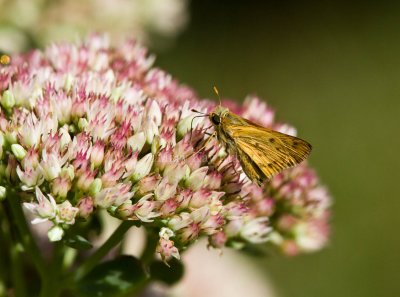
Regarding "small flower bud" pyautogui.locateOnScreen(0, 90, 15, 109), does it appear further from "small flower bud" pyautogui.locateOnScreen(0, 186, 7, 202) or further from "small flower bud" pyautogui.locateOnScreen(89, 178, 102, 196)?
"small flower bud" pyautogui.locateOnScreen(89, 178, 102, 196)

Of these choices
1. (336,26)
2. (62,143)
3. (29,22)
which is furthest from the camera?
(336,26)

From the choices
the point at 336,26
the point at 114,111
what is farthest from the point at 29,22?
the point at 336,26

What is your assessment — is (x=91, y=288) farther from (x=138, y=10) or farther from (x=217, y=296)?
(x=138, y=10)

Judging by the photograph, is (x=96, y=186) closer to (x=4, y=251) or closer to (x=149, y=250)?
(x=149, y=250)

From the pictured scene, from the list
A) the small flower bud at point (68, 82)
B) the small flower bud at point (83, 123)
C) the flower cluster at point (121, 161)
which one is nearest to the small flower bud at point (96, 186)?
the flower cluster at point (121, 161)

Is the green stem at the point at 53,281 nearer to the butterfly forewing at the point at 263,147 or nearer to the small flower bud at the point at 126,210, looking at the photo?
the small flower bud at the point at 126,210

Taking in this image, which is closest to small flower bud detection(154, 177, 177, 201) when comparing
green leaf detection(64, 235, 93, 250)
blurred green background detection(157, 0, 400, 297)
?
green leaf detection(64, 235, 93, 250)

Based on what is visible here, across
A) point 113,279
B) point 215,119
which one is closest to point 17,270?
point 113,279
